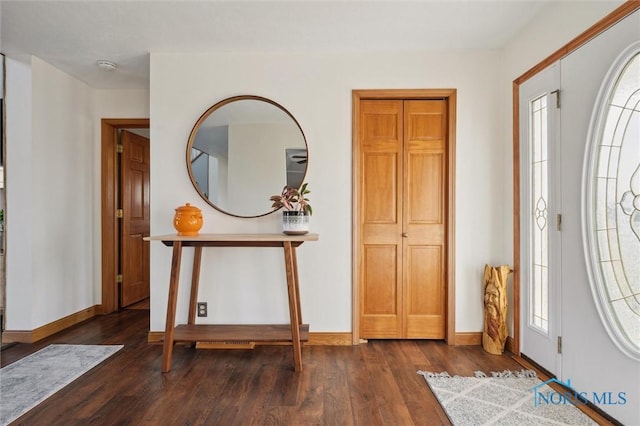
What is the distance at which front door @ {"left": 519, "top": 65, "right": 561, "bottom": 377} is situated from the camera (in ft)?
7.08

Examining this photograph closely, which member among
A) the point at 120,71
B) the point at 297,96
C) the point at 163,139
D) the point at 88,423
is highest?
the point at 120,71

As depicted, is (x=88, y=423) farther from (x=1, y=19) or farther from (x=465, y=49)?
(x=465, y=49)

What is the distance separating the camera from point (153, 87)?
2.87m

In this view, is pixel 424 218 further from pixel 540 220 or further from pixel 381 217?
pixel 540 220

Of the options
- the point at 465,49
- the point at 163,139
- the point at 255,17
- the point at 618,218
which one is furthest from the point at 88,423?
the point at 465,49

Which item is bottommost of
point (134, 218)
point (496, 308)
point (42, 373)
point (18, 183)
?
point (42, 373)

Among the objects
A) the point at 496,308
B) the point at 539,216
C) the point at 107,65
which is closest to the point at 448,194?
the point at 539,216

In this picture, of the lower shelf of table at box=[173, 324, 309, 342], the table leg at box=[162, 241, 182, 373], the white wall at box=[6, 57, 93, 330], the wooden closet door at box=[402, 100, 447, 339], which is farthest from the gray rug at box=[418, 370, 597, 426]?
the white wall at box=[6, 57, 93, 330]

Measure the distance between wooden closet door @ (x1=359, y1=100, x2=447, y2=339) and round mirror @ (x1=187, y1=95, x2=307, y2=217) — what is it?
2.02 ft

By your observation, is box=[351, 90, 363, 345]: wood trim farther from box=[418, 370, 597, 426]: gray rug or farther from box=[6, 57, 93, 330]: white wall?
box=[6, 57, 93, 330]: white wall

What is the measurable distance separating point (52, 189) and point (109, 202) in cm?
65

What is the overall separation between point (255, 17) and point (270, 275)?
1.90 meters

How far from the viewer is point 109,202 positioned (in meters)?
3.78

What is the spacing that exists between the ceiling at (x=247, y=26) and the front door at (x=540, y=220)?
59cm
